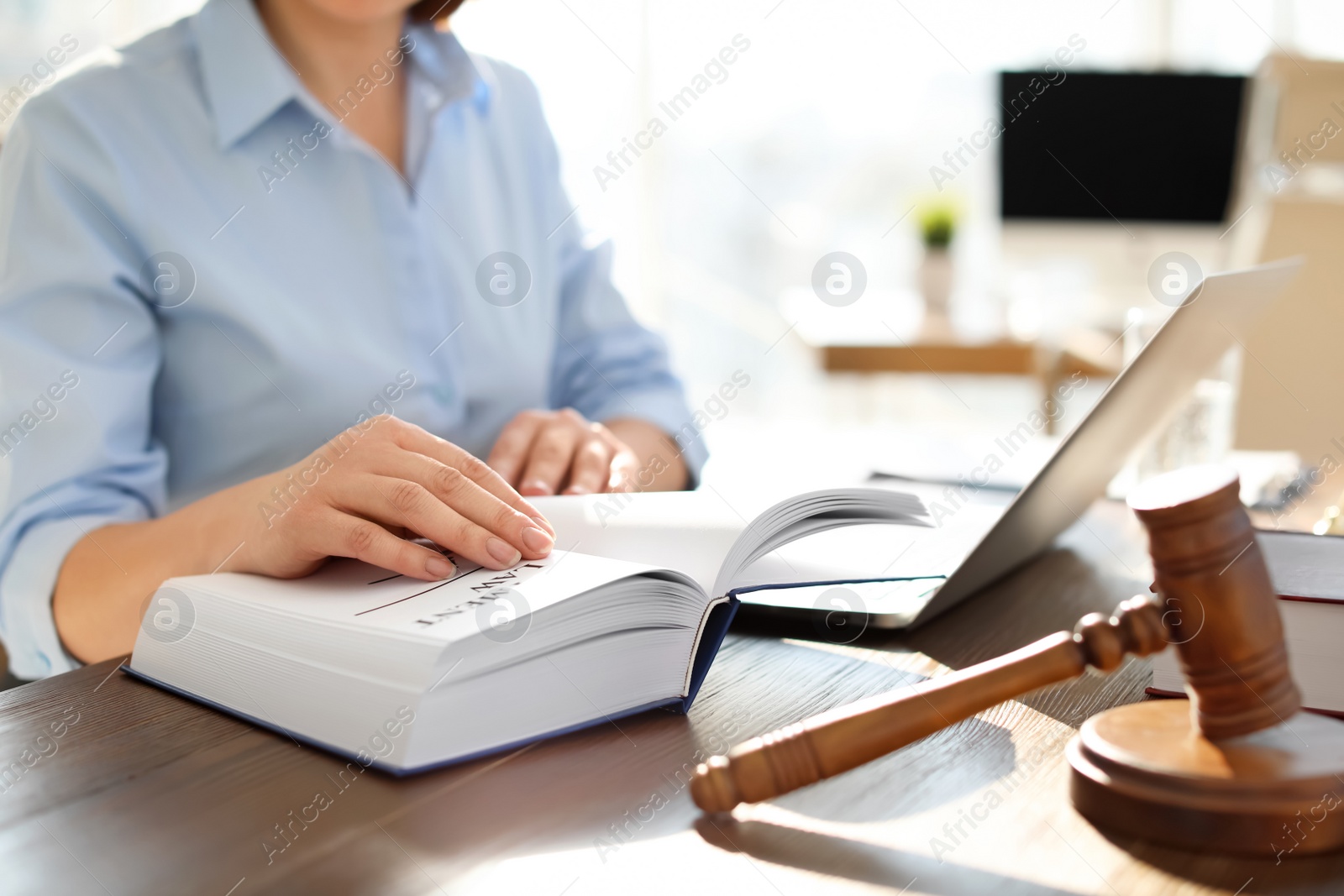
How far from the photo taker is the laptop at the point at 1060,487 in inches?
23.1

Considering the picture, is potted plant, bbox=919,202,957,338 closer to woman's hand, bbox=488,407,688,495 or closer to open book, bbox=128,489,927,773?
woman's hand, bbox=488,407,688,495

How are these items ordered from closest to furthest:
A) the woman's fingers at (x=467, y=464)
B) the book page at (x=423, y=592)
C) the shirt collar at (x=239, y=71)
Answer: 1. the book page at (x=423, y=592)
2. the woman's fingers at (x=467, y=464)
3. the shirt collar at (x=239, y=71)

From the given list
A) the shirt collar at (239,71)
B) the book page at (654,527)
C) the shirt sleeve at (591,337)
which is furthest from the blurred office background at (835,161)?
the book page at (654,527)

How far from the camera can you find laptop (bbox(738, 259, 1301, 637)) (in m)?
0.59

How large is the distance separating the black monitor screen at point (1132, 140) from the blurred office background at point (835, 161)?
31mm

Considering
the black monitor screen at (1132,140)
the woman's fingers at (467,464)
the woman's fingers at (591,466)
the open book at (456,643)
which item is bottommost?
the woman's fingers at (591,466)

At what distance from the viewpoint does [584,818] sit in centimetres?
42

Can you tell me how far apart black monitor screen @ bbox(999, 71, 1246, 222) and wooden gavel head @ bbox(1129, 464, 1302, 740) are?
2.86 meters

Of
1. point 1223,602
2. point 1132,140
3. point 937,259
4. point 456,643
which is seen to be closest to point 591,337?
point 456,643

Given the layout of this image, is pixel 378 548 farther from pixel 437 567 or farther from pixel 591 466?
pixel 591 466

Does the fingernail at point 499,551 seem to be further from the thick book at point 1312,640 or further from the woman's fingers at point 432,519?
the thick book at point 1312,640

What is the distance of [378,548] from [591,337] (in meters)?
0.79

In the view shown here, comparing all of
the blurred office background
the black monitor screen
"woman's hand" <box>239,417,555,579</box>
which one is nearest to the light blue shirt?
"woman's hand" <box>239,417,555,579</box>

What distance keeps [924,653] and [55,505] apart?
2.20 ft
